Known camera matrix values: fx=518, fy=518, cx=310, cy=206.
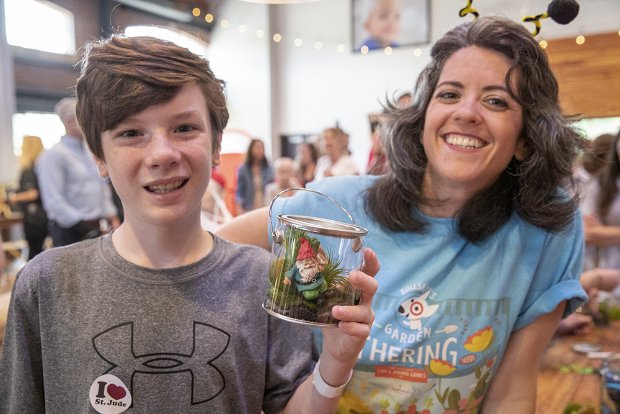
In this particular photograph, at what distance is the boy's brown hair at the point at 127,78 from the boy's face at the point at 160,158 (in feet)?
0.05

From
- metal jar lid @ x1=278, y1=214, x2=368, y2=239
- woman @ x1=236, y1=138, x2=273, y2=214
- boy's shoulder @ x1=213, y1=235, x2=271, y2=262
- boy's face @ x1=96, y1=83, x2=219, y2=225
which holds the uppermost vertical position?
boy's face @ x1=96, y1=83, x2=219, y2=225

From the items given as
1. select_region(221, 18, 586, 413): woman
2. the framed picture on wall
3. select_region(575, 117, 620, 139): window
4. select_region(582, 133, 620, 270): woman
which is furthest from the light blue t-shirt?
the framed picture on wall

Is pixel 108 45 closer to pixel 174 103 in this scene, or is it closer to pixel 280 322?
pixel 174 103

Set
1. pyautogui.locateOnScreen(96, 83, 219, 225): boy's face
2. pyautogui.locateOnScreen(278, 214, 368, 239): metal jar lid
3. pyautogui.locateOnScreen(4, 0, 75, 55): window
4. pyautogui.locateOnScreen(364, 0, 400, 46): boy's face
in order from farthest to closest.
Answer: pyautogui.locateOnScreen(364, 0, 400, 46): boy's face
pyautogui.locateOnScreen(4, 0, 75, 55): window
pyautogui.locateOnScreen(96, 83, 219, 225): boy's face
pyautogui.locateOnScreen(278, 214, 368, 239): metal jar lid

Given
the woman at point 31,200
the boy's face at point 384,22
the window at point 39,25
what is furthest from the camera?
the boy's face at point 384,22

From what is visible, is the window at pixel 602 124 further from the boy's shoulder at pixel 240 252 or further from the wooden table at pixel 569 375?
the boy's shoulder at pixel 240 252

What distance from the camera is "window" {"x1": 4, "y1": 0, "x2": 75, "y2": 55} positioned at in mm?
6391

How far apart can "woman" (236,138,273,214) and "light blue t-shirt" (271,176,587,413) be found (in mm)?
4297

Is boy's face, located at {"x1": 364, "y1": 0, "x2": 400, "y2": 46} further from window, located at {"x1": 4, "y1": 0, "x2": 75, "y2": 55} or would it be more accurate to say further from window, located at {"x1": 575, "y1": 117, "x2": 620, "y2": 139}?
window, located at {"x1": 4, "y1": 0, "x2": 75, "y2": 55}

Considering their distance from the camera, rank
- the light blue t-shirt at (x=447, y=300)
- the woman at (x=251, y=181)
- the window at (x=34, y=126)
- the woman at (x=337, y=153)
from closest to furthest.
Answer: the light blue t-shirt at (x=447, y=300), the woman at (x=337, y=153), the woman at (x=251, y=181), the window at (x=34, y=126)

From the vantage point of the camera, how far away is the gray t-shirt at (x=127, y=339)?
0.86m

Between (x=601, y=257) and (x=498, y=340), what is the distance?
1.58 metres

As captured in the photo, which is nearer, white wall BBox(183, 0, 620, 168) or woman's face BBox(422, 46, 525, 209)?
woman's face BBox(422, 46, 525, 209)

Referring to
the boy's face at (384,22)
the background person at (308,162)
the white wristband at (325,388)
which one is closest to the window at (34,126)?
the background person at (308,162)
